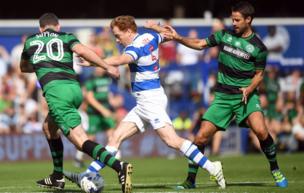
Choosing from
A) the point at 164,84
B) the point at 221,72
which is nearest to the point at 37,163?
the point at 164,84

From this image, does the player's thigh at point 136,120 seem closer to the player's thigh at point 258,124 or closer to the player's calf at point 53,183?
the player's calf at point 53,183

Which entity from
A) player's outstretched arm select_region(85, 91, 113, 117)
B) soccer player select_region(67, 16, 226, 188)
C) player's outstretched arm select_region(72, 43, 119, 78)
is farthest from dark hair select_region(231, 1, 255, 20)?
player's outstretched arm select_region(85, 91, 113, 117)

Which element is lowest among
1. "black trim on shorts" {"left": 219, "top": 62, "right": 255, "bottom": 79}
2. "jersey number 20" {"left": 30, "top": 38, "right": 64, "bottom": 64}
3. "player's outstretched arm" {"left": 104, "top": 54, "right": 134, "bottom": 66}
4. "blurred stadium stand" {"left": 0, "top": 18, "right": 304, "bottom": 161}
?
"blurred stadium stand" {"left": 0, "top": 18, "right": 304, "bottom": 161}

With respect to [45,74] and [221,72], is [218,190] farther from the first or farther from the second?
[45,74]

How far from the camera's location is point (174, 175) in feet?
55.4

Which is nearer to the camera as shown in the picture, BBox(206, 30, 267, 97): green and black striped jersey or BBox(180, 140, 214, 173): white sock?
BBox(180, 140, 214, 173): white sock

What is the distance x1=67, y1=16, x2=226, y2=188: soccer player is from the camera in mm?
13055

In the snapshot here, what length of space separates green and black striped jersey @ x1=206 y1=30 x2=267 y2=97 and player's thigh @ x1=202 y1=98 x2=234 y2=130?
192mm

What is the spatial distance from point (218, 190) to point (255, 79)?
1883 mm

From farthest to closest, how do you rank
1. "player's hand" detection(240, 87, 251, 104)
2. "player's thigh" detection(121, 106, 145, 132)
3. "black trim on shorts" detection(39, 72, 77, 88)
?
"player's hand" detection(240, 87, 251, 104)
"player's thigh" detection(121, 106, 145, 132)
"black trim on shorts" detection(39, 72, 77, 88)

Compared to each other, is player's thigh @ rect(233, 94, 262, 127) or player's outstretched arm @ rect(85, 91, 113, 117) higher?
player's thigh @ rect(233, 94, 262, 127)

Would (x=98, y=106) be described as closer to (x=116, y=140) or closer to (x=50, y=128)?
(x=50, y=128)

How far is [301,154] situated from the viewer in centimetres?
2375

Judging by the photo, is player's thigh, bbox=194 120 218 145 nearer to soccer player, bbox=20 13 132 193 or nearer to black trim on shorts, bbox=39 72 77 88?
soccer player, bbox=20 13 132 193
